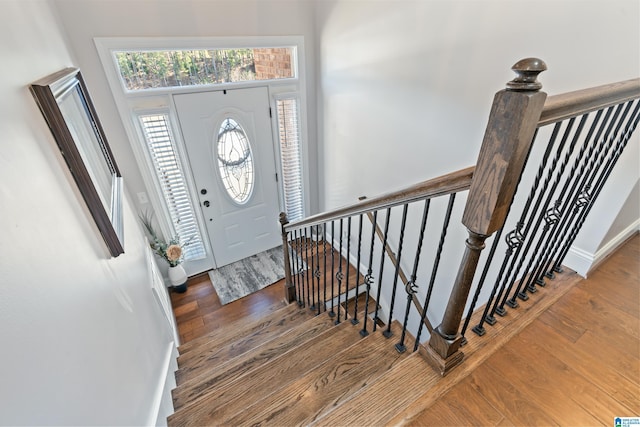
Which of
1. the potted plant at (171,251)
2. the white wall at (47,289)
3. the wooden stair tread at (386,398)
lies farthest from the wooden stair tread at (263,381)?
the potted plant at (171,251)

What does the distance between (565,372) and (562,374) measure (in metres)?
0.02

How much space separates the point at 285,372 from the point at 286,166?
103 inches

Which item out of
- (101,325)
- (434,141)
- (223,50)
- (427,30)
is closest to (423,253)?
(434,141)

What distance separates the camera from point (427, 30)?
2105 mm

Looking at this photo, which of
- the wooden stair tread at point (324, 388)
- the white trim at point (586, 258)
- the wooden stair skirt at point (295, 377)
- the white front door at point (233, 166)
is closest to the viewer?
the wooden stair skirt at point (295, 377)

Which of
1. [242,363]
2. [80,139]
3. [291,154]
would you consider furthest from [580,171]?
[291,154]

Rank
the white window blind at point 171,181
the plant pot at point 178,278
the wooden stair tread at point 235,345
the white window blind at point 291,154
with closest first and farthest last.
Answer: the wooden stair tread at point 235,345
the white window blind at point 171,181
the plant pot at point 178,278
the white window blind at point 291,154

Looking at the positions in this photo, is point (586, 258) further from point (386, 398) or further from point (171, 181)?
point (171, 181)

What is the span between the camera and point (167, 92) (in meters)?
2.83

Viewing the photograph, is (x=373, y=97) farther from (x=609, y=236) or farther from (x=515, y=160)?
(x=515, y=160)

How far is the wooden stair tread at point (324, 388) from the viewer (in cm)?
136

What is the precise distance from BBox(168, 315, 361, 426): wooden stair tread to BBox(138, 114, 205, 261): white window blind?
2061 mm

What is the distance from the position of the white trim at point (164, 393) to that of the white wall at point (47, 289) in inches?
1.4

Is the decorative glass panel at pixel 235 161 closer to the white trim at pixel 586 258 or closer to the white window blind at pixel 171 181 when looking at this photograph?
the white window blind at pixel 171 181
